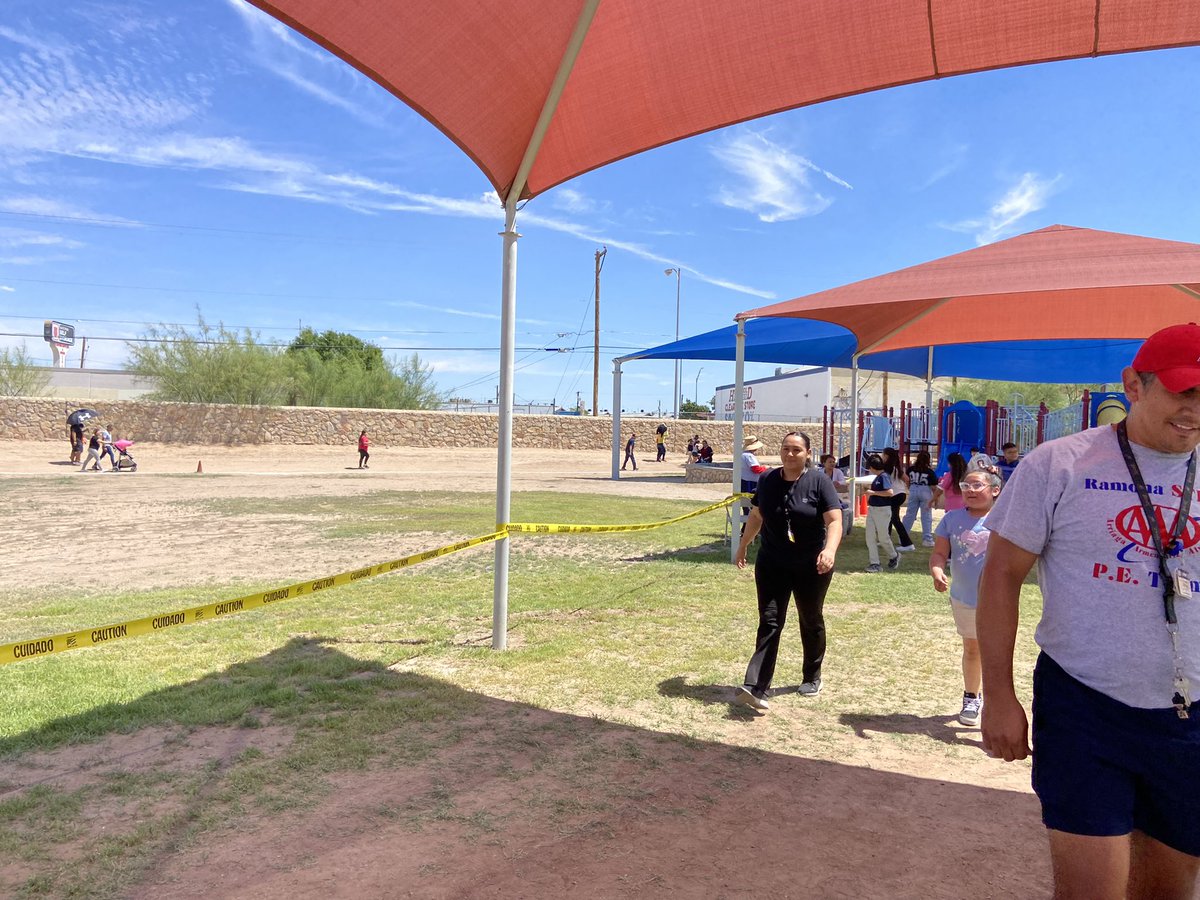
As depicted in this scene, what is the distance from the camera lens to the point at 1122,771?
196cm

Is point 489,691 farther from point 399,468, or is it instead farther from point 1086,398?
point 399,468

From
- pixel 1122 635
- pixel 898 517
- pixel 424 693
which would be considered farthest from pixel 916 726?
pixel 898 517

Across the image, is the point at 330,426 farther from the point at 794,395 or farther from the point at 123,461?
the point at 794,395

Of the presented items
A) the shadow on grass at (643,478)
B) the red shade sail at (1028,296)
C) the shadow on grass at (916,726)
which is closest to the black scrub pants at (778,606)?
the shadow on grass at (916,726)

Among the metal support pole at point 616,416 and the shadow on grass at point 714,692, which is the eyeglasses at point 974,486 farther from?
the metal support pole at point 616,416

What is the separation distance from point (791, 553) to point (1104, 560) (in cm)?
320

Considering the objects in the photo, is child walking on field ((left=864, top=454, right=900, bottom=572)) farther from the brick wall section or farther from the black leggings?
the brick wall section

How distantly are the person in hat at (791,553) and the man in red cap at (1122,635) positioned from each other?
295 cm

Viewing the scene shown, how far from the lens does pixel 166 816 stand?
142 inches

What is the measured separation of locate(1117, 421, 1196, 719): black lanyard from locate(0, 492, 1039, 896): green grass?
2455 millimetres

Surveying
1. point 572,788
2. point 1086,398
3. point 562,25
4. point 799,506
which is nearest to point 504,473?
point 799,506

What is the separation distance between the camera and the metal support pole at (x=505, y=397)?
6.09 m

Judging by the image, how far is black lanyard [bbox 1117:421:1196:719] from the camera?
1932mm

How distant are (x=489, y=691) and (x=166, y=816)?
2.16m
